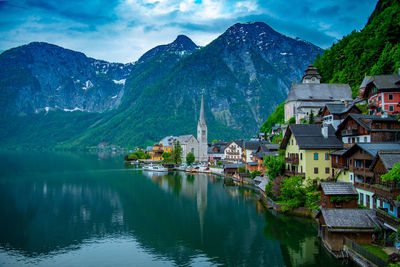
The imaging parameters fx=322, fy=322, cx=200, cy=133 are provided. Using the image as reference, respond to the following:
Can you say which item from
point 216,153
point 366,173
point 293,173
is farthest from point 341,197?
point 216,153

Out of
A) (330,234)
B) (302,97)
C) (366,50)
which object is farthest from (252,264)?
(366,50)

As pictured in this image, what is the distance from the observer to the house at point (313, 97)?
259ft

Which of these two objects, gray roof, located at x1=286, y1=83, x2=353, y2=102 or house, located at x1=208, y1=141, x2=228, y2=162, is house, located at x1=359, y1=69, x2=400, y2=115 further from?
house, located at x1=208, y1=141, x2=228, y2=162

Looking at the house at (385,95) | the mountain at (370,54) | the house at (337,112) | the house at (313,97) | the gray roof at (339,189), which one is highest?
the mountain at (370,54)

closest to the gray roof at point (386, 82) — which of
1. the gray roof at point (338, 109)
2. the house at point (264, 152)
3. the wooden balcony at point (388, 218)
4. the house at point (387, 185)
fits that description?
the gray roof at point (338, 109)

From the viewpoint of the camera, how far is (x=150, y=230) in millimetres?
41031

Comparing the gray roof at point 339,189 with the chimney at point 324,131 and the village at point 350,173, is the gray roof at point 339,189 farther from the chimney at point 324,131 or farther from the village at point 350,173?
the chimney at point 324,131

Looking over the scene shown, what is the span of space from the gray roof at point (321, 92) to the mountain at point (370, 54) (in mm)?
2491

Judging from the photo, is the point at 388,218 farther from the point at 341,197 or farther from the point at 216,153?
the point at 216,153

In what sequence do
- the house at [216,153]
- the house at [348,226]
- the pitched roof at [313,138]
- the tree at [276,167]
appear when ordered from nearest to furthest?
the house at [348,226] → the pitched roof at [313,138] → the tree at [276,167] → the house at [216,153]

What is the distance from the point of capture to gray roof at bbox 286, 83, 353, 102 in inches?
3123

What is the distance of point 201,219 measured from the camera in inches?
1816

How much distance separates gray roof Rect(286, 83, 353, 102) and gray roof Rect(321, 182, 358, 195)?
49.6 m

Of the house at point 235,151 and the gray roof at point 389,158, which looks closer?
A: the gray roof at point 389,158
